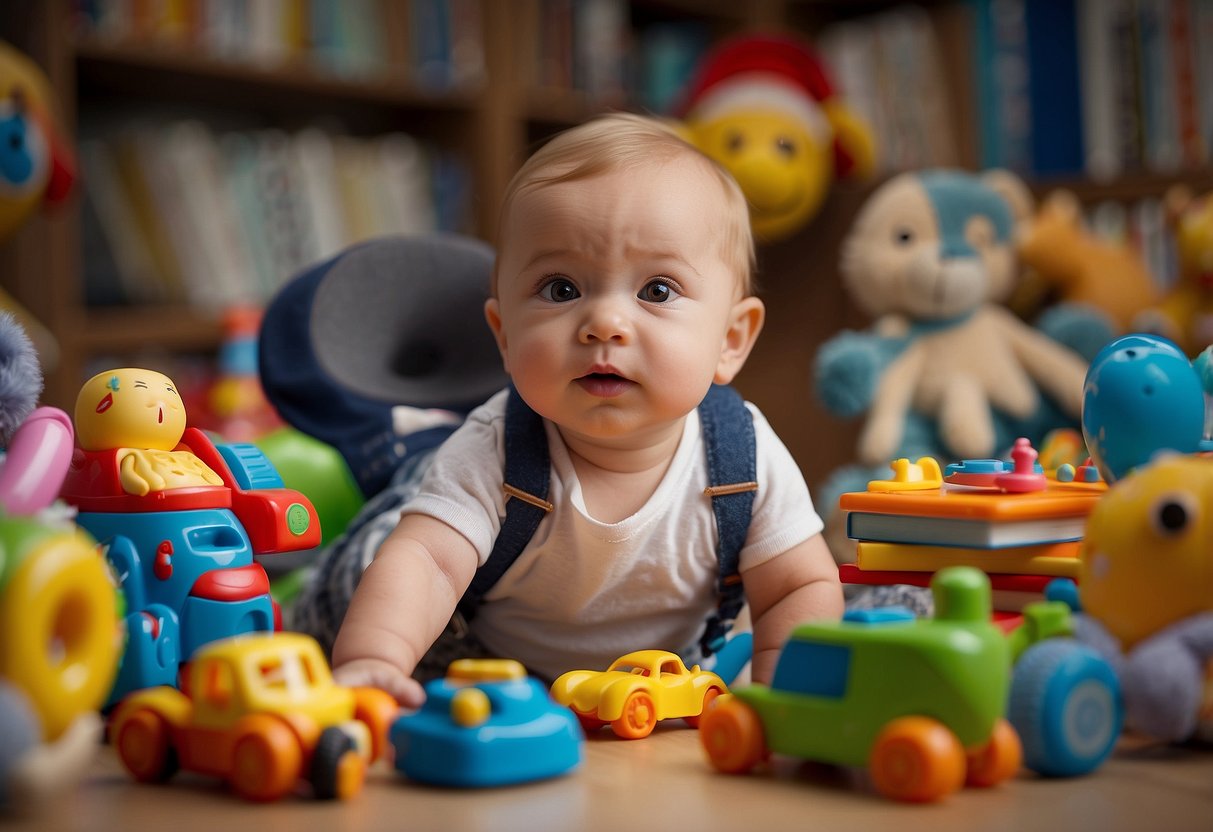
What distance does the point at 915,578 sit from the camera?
0.86 metres

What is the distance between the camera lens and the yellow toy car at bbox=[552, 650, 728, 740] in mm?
780

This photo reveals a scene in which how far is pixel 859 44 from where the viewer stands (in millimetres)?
2461

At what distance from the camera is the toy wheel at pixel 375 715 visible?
0.66 m

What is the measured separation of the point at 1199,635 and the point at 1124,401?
0.70ft

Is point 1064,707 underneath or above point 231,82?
underneath

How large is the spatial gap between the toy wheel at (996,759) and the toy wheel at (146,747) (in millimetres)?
396

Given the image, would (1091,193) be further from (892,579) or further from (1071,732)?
(1071,732)

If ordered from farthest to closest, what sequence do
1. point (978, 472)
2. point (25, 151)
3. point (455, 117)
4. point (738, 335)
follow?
1. point (455, 117)
2. point (25, 151)
3. point (738, 335)
4. point (978, 472)

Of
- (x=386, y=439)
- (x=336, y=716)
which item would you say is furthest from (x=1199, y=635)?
(x=386, y=439)

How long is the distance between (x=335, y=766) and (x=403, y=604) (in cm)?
25

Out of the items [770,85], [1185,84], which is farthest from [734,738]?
[1185,84]

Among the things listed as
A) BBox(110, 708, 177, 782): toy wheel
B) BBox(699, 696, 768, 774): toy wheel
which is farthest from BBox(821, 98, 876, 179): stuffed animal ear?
BBox(110, 708, 177, 782): toy wheel

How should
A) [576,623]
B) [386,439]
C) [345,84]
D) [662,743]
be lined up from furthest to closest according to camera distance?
[345,84] < [386,439] < [576,623] < [662,743]

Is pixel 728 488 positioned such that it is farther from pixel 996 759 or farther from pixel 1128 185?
pixel 1128 185
